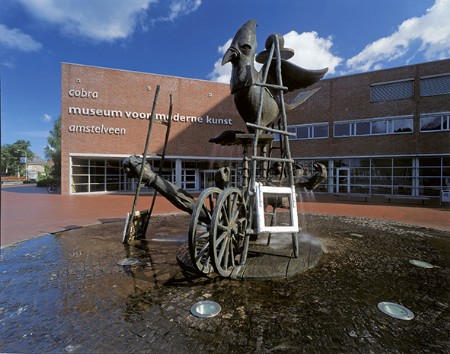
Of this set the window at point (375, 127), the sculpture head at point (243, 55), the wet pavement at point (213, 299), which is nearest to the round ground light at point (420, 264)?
the wet pavement at point (213, 299)

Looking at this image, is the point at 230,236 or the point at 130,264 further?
the point at 130,264

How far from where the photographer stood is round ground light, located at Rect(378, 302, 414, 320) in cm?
252

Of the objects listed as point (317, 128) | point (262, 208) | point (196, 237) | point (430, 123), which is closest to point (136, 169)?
point (196, 237)

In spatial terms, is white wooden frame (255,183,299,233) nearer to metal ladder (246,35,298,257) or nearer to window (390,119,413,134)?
metal ladder (246,35,298,257)

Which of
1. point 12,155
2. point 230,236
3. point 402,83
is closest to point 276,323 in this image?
point 230,236

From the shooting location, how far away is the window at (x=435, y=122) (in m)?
18.0

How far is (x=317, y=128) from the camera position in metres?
22.0

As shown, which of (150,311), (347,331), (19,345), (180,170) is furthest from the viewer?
(180,170)

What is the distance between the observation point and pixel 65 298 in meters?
2.91

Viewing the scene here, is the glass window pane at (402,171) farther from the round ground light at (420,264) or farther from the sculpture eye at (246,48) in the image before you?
the sculpture eye at (246,48)

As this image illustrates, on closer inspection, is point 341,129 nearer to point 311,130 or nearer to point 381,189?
point 311,130

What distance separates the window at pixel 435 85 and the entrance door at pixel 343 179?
740 centimetres

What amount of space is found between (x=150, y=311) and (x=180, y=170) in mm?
20206

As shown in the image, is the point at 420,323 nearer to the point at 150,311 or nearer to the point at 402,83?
the point at 150,311
